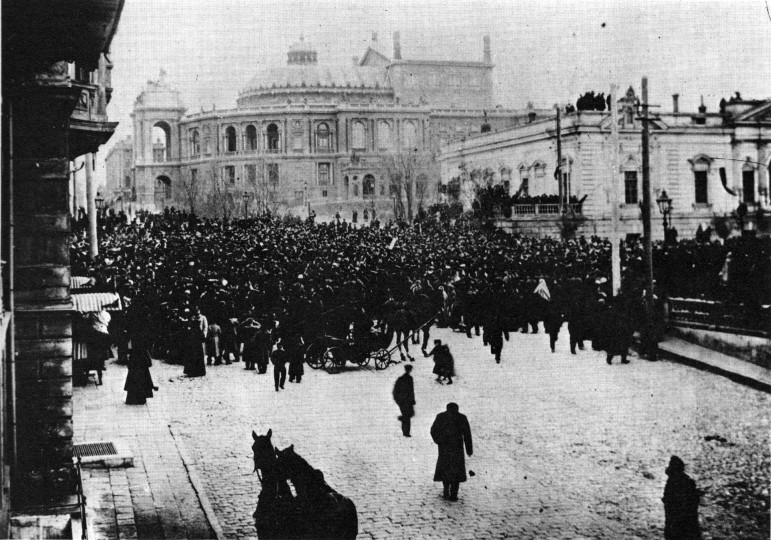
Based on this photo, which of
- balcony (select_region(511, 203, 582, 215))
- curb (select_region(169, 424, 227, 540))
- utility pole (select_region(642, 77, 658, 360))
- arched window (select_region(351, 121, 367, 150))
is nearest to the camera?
curb (select_region(169, 424, 227, 540))

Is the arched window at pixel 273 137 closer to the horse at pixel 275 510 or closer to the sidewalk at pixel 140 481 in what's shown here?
the sidewalk at pixel 140 481

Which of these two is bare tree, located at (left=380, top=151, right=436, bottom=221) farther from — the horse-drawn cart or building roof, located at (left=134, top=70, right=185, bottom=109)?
the horse-drawn cart

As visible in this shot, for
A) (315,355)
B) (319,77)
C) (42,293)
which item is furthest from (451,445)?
(319,77)

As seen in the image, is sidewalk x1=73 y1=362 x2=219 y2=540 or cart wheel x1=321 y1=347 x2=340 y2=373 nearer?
sidewalk x1=73 y1=362 x2=219 y2=540

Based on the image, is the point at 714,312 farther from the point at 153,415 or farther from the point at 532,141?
the point at 532,141

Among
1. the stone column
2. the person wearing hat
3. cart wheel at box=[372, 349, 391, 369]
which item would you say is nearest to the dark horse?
the stone column

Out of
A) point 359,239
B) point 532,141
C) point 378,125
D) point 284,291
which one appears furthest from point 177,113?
point 284,291

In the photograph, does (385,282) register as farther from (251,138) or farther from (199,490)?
(251,138)
